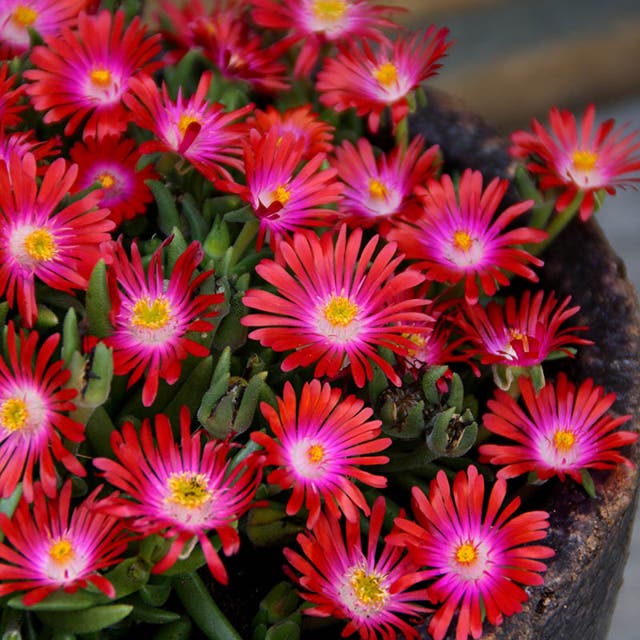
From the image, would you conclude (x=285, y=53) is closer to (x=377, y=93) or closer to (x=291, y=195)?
(x=377, y=93)

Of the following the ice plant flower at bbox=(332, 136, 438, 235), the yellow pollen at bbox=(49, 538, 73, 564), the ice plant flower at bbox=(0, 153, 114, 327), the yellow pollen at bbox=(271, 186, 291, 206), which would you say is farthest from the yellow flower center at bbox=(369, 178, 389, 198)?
the yellow pollen at bbox=(49, 538, 73, 564)

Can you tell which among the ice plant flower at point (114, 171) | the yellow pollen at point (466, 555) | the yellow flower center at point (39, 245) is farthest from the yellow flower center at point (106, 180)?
the yellow pollen at point (466, 555)

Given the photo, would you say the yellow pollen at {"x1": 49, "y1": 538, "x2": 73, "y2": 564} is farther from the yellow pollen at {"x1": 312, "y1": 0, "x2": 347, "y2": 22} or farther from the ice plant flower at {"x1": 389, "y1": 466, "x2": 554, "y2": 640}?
the yellow pollen at {"x1": 312, "y1": 0, "x2": 347, "y2": 22}

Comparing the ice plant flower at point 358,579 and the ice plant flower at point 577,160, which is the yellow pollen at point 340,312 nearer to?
the ice plant flower at point 358,579

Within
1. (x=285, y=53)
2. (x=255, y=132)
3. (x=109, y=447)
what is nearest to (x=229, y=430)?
(x=109, y=447)

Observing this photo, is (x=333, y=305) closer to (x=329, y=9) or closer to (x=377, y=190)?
(x=377, y=190)
